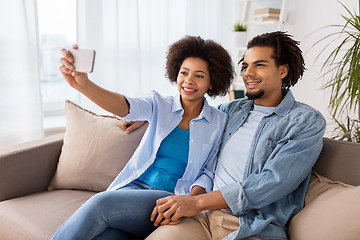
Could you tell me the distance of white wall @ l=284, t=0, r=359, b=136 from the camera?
10.7 ft

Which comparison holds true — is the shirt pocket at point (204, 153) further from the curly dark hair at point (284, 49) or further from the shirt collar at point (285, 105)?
the curly dark hair at point (284, 49)

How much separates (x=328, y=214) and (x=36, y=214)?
1195 millimetres

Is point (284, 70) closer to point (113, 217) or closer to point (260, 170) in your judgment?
point (260, 170)

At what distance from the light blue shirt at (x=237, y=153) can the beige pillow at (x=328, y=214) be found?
27cm

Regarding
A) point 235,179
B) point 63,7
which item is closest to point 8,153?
point 235,179

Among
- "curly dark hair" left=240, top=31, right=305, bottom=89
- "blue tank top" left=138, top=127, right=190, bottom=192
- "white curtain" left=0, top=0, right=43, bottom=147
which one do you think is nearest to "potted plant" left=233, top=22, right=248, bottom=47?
"white curtain" left=0, top=0, right=43, bottom=147

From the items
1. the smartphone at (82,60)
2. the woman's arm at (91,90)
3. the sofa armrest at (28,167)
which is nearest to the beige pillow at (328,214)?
the woman's arm at (91,90)

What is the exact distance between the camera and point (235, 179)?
1.50 meters

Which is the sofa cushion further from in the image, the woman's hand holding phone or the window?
the window

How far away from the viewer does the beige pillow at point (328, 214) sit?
1.19 meters

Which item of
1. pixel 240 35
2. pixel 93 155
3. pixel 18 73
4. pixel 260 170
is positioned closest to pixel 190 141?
pixel 260 170

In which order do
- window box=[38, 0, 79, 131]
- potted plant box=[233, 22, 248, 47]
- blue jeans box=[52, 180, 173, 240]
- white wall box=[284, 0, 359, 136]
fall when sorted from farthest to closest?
potted plant box=[233, 22, 248, 47] → white wall box=[284, 0, 359, 136] → window box=[38, 0, 79, 131] → blue jeans box=[52, 180, 173, 240]

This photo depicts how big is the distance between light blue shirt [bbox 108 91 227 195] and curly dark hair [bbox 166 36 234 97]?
0.17 metres

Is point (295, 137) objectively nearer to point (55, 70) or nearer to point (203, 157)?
point (203, 157)
